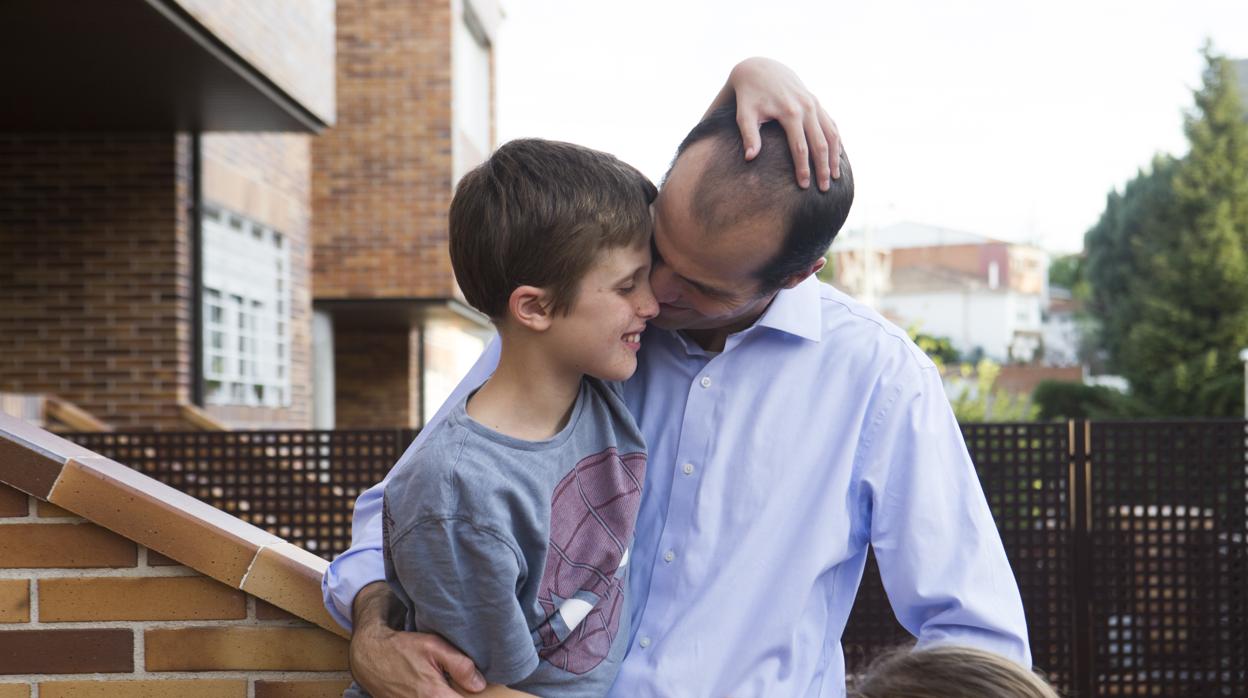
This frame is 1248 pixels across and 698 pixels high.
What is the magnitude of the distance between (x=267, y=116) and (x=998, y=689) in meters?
9.54

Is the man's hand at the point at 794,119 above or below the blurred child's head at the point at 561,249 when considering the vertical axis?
above

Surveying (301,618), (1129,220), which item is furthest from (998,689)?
(1129,220)

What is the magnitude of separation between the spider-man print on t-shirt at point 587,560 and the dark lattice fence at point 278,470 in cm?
445

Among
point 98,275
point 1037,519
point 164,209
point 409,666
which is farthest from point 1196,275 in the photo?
point 409,666

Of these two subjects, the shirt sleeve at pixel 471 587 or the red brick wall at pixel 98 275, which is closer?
the shirt sleeve at pixel 471 587

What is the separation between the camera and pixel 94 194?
10.4 m

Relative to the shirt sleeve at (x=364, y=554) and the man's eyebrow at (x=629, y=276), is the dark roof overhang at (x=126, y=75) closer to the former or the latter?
the shirt sleeve at (x=364, y=554)

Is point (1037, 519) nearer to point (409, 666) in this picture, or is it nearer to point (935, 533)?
point (935, 533)

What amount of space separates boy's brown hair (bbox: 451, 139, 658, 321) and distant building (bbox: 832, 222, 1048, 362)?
257ft

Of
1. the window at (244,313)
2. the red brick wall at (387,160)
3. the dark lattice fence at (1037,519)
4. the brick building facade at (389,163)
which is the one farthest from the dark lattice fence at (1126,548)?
the red brick wall at (387,160)

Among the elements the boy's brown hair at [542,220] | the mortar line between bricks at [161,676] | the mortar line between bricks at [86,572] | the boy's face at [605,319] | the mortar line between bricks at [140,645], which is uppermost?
the boy's brown hair at [542,220]

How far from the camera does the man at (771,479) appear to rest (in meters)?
1.90

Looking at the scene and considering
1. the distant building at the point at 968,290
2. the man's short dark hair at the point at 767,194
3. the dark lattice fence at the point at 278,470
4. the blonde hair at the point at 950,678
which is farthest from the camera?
the distant building at the point at 968,290

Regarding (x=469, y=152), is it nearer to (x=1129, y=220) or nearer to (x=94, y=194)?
(x=94, y=194)
